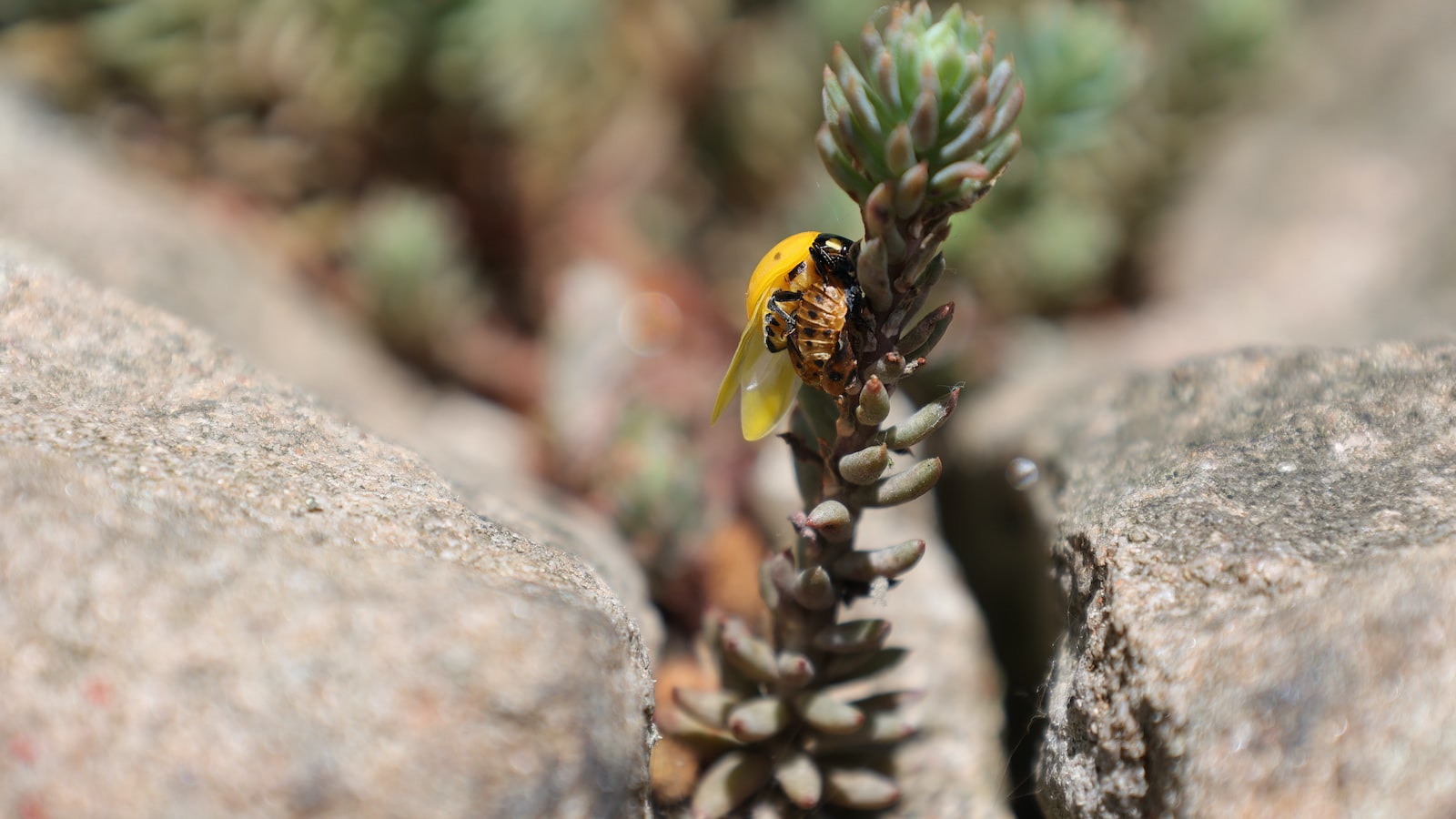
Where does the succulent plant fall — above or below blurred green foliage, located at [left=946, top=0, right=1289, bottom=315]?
below

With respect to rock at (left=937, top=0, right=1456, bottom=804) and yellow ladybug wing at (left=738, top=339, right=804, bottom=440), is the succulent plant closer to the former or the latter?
yellow ladybug wing at (left=738, top=339, right=804, bottom=440)

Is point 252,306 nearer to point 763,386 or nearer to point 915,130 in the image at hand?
point 763,386

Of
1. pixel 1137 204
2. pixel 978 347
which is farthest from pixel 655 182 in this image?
pixel 1137 204

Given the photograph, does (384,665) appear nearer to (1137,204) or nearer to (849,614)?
(849,614)

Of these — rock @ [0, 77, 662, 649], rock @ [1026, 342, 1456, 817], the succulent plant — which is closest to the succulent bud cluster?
the succulent plant

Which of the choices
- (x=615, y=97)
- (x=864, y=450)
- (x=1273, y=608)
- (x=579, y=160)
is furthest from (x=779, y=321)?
(x=615, y=97)

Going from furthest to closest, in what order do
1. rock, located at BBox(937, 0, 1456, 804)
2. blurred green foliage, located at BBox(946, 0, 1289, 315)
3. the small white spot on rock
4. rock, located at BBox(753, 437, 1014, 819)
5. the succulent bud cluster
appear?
blurred green foliage, located at BBox(946, 0, 1289, 315) → rock, located at BBox(937, 0, 1456, 804) → the small white spot on rock → rock, located at BBox(753, 437, 1014, 819) → the succulent bud cluster
